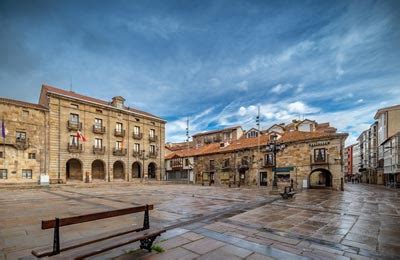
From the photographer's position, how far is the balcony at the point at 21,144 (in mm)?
23938

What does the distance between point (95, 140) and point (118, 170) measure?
21.0ft

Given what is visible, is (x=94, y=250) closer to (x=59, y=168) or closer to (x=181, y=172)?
(x=59, y=168)

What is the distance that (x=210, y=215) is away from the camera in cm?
770

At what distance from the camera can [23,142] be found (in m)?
24.3

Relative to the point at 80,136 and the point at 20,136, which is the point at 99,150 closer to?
the point at 80,136

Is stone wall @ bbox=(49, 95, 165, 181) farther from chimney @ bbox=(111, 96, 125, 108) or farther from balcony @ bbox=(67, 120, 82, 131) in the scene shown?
chimney @ bbox=(111, 96, 125, 108)

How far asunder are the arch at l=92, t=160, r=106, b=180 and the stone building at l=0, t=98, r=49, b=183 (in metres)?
6.90

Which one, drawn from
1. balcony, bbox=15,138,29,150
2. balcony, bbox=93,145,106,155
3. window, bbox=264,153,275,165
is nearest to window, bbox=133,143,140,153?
balcony, bbox=93,145,106,155

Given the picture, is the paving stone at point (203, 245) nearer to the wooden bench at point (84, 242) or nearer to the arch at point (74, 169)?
the wooden bench at point (84, 242)

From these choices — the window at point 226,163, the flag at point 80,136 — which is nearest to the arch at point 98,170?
the flag at point 80,136

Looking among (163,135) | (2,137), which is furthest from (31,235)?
(163,135)

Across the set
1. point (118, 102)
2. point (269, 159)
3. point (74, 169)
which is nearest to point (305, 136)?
point (269, 159)

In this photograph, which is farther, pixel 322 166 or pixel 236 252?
pixel 322 166

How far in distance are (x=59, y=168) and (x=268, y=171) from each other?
81.6ft
